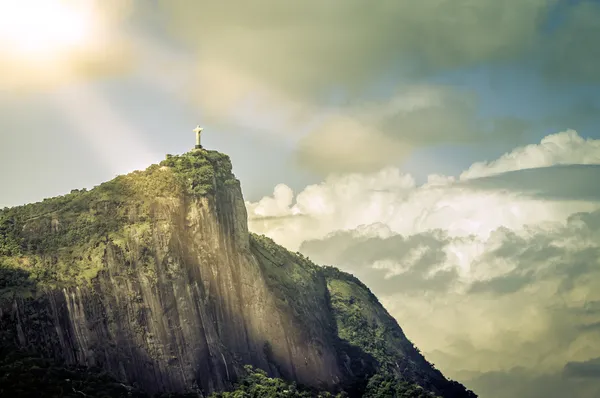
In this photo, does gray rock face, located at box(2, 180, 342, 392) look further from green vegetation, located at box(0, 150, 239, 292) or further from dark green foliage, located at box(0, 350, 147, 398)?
dark green foliage, located at box(0, 350, 147, 398)

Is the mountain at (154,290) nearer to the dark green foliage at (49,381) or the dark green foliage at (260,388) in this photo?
the dark green foliage at (49,381)

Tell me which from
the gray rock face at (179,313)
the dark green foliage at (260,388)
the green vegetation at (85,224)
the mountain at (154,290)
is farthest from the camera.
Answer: the dark green foliage at (260,388)

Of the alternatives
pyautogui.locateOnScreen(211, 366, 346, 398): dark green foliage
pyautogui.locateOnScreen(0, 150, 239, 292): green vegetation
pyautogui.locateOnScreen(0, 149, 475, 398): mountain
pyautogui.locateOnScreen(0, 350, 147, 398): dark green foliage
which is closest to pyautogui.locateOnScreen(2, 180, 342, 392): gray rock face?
pyautogui.locateOnScreen(0, 149, 475, 398): mountain

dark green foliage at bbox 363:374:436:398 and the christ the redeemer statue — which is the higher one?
the christ the redeemer statue

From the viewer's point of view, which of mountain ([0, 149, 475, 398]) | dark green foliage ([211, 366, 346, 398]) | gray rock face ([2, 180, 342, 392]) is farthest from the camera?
dark green foliage ([211, 366, 346, 398])

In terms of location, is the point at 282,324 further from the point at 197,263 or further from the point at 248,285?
the point at 197,263

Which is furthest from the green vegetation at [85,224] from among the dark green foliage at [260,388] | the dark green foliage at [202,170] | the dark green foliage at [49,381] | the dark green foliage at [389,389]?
the dark green foliage at [389,389]

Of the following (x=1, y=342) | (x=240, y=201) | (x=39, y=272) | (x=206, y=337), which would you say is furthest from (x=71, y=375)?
(x=240, y=201)

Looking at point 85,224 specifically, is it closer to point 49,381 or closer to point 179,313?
point 179,313
